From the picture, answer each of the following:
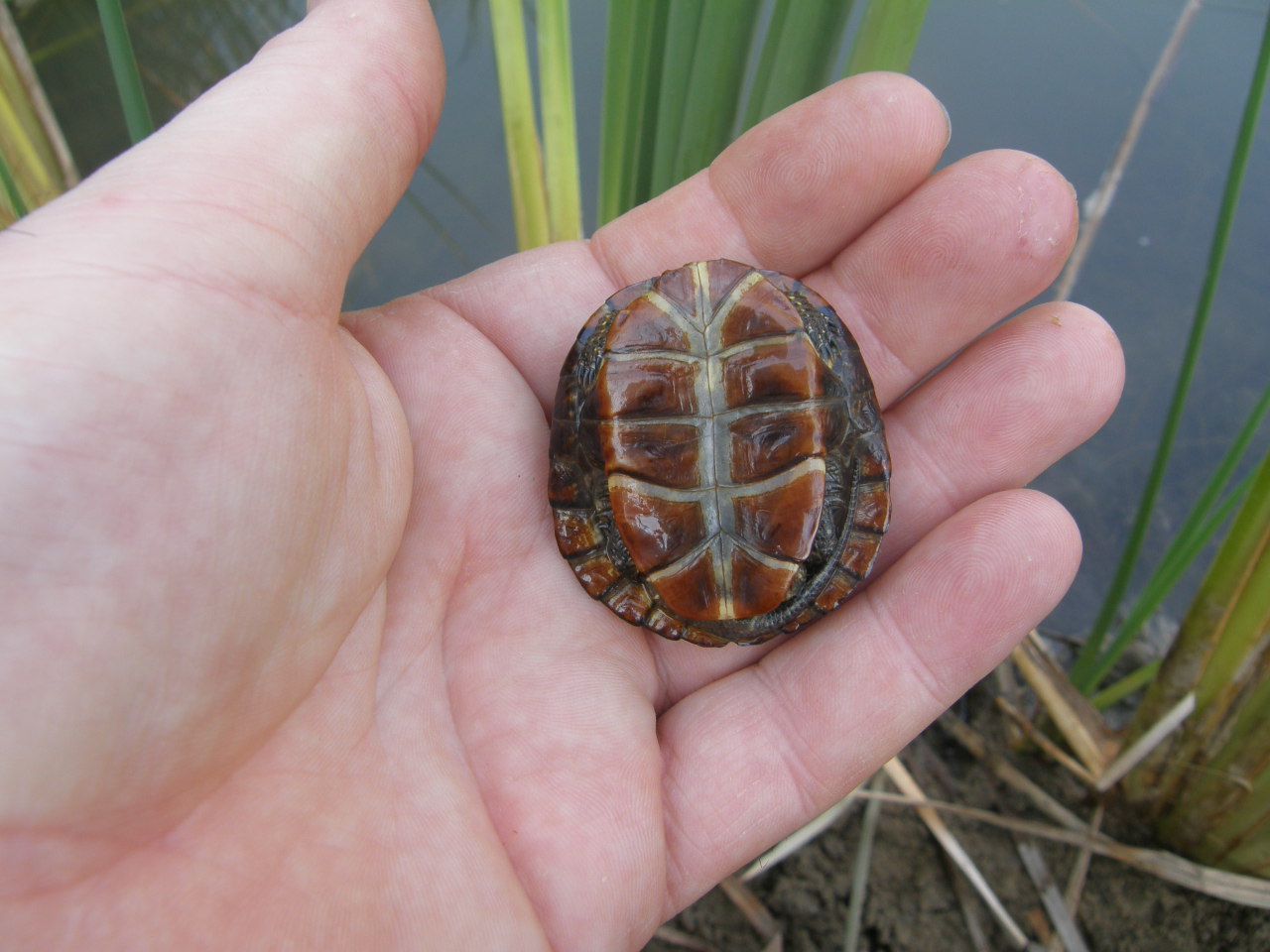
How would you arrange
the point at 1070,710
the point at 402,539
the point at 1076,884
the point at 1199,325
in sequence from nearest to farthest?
the point at 402,539, the point at 1199,325, the point at 1076,884, the point at 1070,710

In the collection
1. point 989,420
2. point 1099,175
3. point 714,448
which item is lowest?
point 1099,175

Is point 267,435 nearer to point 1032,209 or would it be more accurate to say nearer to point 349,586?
point 349,586

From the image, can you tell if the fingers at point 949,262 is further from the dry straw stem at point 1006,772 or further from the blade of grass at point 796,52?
the dry straw stem at point 1006,772

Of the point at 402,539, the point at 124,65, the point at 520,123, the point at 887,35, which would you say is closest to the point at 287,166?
the point at 124,65

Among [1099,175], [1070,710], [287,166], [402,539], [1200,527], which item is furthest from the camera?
[1099,175]

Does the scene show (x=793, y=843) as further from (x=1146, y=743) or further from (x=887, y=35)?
(x=887, y=35)

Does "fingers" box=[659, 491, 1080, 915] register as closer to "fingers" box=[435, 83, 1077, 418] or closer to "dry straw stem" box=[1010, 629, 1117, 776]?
"fingers" box=[435, 83, 1077, 418]

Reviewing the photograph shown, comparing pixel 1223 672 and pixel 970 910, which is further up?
pixel 1223 672
